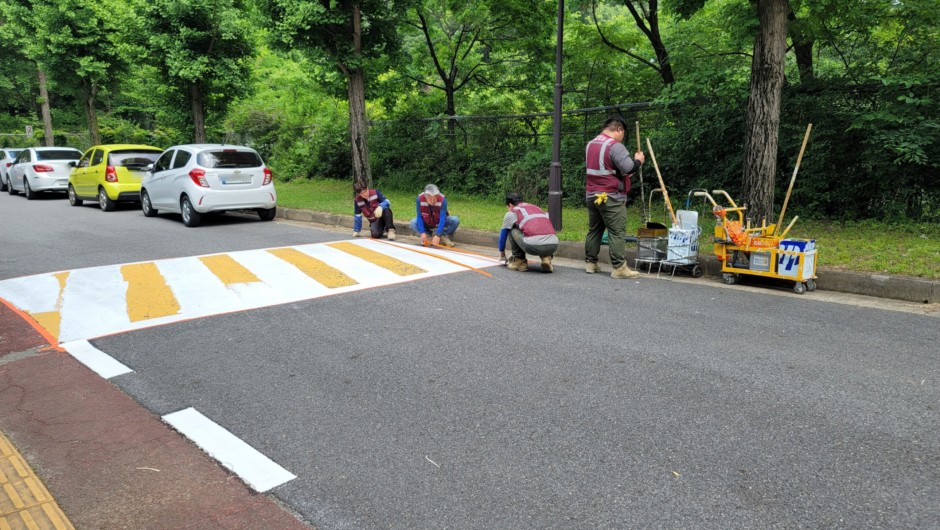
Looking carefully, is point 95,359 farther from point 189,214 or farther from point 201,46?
point 201,46

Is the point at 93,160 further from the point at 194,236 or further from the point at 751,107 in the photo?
the point at 751,107

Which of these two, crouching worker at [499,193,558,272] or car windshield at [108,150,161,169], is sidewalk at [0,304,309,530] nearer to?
crouching worker at [499,193,558,272]

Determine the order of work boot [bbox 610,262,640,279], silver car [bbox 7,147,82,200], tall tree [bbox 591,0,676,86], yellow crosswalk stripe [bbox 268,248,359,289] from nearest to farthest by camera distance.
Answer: yellow crosswalk stripe [bbox 268,248,359,289], work boot [bbox 610,262,640,279], tall tree [bbox 591,0,676,86], silver car [bbox 7,147,82,200]

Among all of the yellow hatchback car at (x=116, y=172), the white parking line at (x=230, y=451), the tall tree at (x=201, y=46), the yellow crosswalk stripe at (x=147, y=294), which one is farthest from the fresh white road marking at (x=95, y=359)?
the tall tree at (x=201, y=46)

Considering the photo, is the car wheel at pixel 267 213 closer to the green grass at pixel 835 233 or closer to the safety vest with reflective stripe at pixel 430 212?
the green grass at pixel 835 233

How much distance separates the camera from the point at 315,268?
8.60m

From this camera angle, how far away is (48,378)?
4680 mm

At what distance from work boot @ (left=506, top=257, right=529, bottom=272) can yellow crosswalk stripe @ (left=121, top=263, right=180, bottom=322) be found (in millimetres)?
4184

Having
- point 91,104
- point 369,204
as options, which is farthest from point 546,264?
point 91,104

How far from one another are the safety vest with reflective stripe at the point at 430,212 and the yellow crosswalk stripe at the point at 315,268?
2.17 metres

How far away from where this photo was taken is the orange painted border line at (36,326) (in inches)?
214

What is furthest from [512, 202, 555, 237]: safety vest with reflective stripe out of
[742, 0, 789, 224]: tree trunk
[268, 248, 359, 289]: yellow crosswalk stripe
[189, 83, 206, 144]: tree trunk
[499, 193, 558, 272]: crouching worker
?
[189, 83, 206, 144]: tree trunk

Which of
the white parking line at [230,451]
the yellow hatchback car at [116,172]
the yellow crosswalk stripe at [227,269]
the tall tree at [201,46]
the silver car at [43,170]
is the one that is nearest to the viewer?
the white parking line at [230,451]

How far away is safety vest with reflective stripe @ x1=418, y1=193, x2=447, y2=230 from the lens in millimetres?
10742
